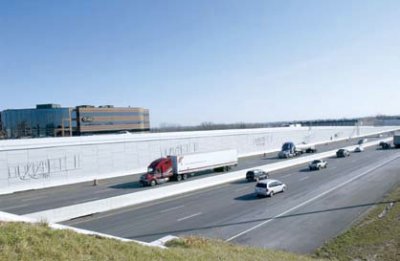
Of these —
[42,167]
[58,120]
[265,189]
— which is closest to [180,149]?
[42,167]

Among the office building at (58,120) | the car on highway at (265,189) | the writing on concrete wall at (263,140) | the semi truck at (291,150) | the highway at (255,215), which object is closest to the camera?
the highway at (255,215)

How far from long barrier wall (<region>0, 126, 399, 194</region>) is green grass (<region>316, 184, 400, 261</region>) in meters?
29.6

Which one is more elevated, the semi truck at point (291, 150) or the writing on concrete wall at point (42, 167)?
the writing on concrete wall at point (42, 167)

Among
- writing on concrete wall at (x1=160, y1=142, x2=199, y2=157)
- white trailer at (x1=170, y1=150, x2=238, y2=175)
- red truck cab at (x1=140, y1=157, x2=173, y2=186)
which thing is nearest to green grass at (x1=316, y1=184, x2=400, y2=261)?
red truck cab at (x1=140, y1=157, x2=173, y2=186)

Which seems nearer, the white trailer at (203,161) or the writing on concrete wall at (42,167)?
the writing on concrete wall at (42,167)

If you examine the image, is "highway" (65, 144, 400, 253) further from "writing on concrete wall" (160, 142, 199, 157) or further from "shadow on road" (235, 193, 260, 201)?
"writing on concrete wall" (160, 142, 199, 157)

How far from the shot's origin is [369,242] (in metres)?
16.4

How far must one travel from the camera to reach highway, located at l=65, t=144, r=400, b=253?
63.0 feet

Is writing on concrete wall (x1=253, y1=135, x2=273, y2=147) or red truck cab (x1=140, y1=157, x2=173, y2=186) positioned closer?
red truck cab (x1=140, y1=157, x2=173, y2=186)

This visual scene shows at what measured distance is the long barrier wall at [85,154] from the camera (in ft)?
117

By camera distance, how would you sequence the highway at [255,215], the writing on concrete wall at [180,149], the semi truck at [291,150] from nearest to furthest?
the highway at [255,215]
the writing on concrete wall at [180,149]
the semi truck at [291,150]

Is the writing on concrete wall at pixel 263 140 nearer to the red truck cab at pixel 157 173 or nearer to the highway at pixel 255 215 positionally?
the red truck cab at pixel 157 173

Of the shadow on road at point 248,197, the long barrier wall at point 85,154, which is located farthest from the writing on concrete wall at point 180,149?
the shadow on road at point 248,197

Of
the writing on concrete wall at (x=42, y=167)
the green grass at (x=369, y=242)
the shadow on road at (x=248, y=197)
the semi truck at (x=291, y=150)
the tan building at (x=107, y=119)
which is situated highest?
the tan building at (x=107, y=119)
